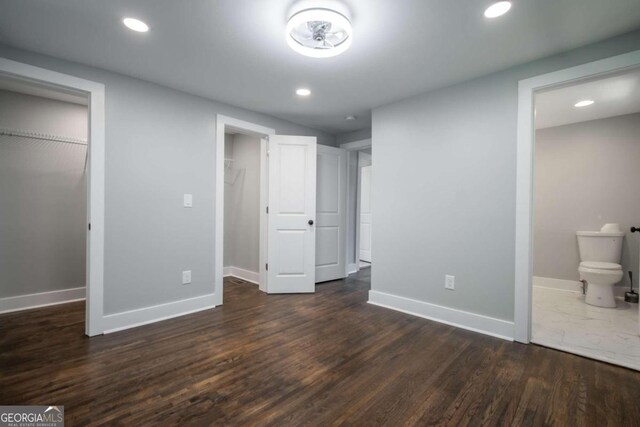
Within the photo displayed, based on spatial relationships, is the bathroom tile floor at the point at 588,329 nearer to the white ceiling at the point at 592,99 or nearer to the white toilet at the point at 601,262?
the white toilet at the point at 601,262

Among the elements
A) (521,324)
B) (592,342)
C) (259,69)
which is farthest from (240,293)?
(592,342)

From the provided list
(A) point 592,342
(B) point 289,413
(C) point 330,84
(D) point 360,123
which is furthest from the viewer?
(D) point 360,123

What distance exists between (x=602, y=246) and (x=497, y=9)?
340cm

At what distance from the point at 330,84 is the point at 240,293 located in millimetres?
2753

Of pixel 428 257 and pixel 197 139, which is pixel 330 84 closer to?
pixel 197 139

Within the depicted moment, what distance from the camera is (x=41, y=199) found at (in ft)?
10.6

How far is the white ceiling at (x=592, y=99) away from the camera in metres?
2.79

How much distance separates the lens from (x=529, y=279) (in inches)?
94.4

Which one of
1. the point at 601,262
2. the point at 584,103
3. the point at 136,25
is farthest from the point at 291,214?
the point at 601,262

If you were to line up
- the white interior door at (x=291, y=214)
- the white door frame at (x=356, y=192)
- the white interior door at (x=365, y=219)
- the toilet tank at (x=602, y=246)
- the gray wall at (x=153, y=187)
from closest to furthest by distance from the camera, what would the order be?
the gray wall at (x=153, y=187)
the toilet tank at (x=602, y=246)
the white interior door at (x=291, y=214)
the white door frame at (x=356, y=192)
the white interior door at (x=365, y=219)

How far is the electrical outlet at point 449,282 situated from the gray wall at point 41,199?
4142 millimetres

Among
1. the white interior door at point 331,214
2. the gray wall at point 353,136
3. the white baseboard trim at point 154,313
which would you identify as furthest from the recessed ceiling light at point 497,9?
the white baseboard trim at point 154,313

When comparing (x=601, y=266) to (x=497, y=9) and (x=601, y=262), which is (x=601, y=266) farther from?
(x=497, y=9)

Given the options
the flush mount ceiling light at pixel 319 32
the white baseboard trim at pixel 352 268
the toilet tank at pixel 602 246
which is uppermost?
the flush mount ceiling light at pixel 319 32
